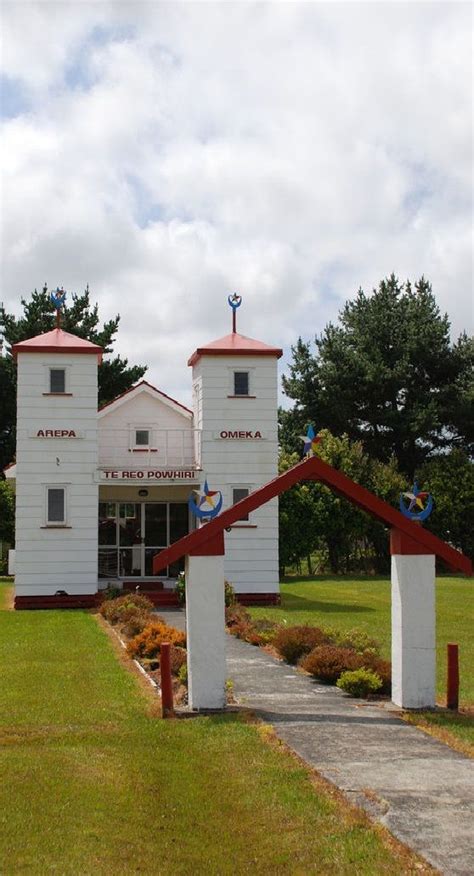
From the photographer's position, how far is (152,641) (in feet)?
65.4

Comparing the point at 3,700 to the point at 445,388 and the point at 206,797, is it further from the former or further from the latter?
the point at 445,388

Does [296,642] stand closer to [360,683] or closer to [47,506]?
[360,683]

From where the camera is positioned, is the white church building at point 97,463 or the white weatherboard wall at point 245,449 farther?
the white weatherboard wall at point 245,449

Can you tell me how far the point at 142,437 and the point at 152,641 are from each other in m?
15.0

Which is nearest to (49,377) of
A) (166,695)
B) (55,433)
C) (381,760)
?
(55,433)

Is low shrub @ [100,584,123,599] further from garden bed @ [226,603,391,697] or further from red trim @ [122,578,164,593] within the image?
garden bed @ [226,603,391,697]

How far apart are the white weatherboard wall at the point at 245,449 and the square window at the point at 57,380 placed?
13.5 ft

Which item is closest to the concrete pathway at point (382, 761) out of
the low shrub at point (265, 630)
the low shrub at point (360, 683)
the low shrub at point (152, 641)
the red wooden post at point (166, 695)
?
the low shrub at point (360, 683)

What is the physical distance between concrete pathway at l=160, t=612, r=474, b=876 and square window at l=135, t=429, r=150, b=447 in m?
17.3

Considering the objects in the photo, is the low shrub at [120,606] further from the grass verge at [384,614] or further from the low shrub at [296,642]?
the low shrub at [296,642]

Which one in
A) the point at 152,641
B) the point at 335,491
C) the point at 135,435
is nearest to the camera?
the point at 335,491

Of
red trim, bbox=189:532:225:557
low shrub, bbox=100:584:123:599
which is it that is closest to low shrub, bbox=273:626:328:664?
red trim, bbox=189:532:225:557

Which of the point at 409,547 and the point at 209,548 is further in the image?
the point at 409,547

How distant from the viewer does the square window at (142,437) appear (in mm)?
34219
